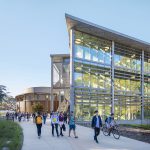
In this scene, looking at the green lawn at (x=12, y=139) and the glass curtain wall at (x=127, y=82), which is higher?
the glass curtain wall at (x=127, y=82)

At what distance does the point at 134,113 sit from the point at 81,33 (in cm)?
1551

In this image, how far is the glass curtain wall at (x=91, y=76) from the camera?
1618 inches

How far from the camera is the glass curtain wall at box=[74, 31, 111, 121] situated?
41094 millimetres

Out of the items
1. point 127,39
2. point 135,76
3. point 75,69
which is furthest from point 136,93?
point 75,69

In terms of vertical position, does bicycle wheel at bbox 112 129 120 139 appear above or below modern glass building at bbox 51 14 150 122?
below

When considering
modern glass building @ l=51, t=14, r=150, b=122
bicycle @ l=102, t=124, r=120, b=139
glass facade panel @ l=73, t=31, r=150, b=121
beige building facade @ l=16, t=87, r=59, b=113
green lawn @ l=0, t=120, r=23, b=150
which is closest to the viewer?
green lawn @ l=0, t=120, r=23, b=150

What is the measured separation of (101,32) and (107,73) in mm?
5742

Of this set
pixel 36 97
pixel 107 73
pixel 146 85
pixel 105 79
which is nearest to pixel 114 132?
pixel 105 79

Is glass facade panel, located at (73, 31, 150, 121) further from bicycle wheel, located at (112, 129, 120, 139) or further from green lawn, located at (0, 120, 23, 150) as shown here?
bicycle wheel, located at (112, 129, 120, 139)

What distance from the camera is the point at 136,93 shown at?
50.8 m

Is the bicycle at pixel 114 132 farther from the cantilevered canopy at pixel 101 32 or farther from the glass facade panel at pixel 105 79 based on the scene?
the cantilevered canopy at pixel 101 32

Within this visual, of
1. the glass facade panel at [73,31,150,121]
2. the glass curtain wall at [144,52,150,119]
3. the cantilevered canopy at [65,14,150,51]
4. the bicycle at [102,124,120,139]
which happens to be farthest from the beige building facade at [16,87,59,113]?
the bicycle at [102,124,120,139]

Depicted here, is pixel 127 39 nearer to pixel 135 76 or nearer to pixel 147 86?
pixel 135 76

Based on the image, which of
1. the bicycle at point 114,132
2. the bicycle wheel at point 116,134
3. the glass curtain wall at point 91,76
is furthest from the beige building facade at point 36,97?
the bicycle wheel at point 116,134
